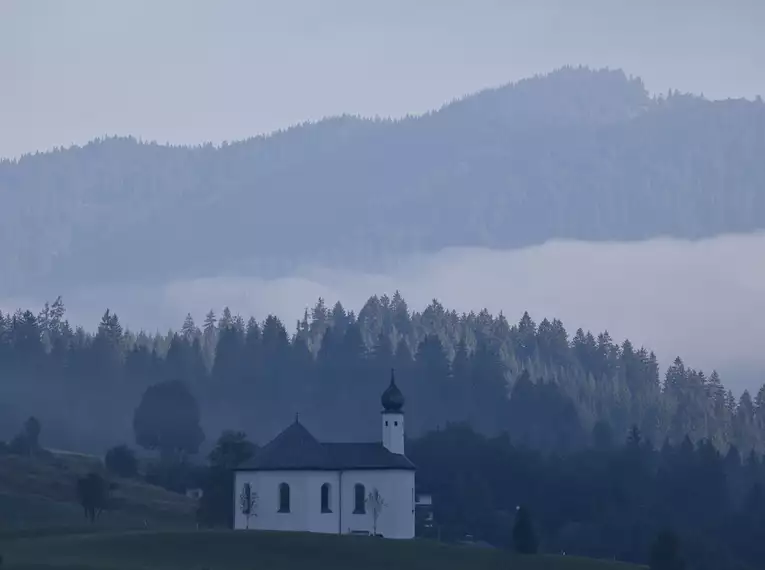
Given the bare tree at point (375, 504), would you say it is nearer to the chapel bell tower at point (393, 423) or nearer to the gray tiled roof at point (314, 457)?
the gray tiled roof at point (314, 457)

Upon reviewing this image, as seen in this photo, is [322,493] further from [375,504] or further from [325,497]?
[375,504]

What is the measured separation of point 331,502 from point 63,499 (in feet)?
95.5

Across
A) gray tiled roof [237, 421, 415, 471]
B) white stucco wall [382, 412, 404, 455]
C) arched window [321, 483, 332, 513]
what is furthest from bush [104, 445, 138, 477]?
arched window [321, 483, 332, 513]

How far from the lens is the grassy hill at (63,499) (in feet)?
354

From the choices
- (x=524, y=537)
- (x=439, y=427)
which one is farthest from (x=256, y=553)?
(x=439, y=427)

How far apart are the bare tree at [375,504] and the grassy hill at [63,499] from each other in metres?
17.9

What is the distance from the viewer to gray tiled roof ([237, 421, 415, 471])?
94.5 metres

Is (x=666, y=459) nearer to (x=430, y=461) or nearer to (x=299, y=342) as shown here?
(x=430, y=461)

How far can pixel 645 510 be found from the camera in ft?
427

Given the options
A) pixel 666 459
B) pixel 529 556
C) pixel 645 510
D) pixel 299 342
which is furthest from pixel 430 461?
pixel 299 342

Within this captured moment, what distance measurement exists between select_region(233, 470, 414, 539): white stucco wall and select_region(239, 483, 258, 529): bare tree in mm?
174

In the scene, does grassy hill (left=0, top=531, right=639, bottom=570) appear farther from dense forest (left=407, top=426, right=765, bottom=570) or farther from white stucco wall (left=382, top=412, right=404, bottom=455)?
dense forest (left=407, top=426, right=765, bottom=570)

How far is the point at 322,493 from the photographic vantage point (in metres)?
94.7

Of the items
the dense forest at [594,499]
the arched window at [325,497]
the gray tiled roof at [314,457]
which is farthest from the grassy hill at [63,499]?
the dense forest at [594,499]
